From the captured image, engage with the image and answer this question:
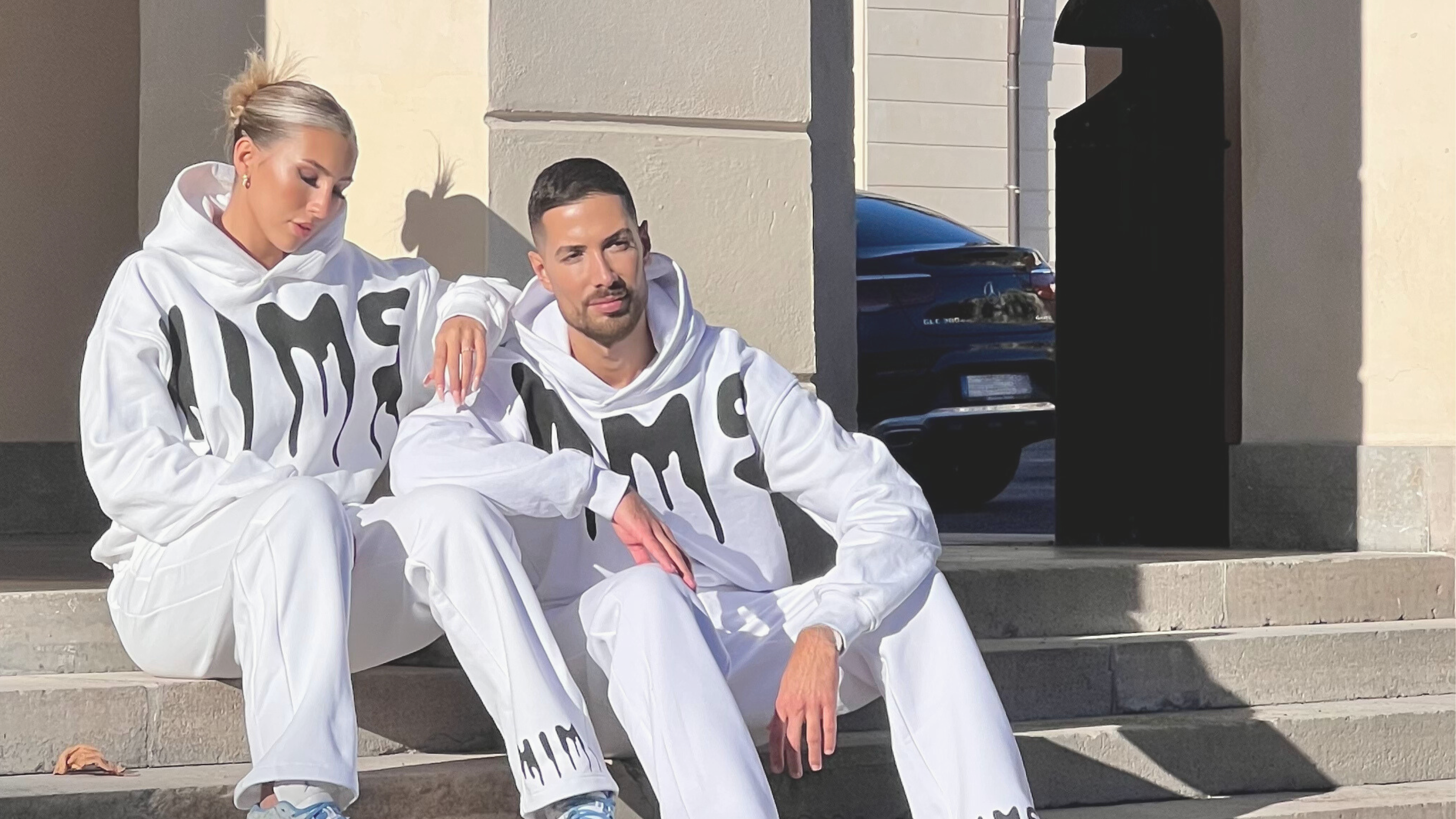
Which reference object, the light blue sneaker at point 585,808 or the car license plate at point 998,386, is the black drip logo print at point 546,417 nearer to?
the light blue sneaker at point 585,808

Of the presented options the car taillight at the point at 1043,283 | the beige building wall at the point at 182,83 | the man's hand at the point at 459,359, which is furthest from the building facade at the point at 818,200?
the car taillight at the point at 1043,283

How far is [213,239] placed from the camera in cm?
399

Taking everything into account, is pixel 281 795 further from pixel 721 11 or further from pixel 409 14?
pixel 721 11

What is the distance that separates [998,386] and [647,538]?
5429 mm

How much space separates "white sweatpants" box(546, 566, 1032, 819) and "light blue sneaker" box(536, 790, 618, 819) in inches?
3.6

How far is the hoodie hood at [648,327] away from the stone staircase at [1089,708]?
2.14 ft

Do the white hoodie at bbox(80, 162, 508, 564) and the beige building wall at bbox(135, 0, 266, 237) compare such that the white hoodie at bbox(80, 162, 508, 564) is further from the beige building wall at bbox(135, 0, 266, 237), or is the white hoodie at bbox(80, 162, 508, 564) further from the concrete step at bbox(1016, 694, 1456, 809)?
the concrete step at bbox(1016, 694, 1456, 809)

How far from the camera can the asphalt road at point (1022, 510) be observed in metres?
8.23

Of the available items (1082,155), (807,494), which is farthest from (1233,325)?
(807,494)

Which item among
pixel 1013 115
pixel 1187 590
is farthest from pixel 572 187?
pixel 1013 115

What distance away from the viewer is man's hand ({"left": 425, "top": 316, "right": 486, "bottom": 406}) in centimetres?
391

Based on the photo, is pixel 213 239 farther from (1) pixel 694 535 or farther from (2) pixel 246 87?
(1) pixel 694 535

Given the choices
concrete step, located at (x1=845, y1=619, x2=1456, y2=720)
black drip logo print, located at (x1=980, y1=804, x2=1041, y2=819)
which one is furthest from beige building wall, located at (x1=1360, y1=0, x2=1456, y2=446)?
black drip logo print, located at (x1=980, y1=804, x2=1041, y2=819)

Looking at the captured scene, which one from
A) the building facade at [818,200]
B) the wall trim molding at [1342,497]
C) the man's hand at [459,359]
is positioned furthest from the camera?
the wall trim molding at [1342,497]
